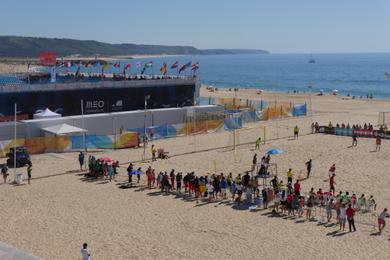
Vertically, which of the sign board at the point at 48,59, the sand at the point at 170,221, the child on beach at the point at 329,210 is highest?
the sign board at the point at 48,59

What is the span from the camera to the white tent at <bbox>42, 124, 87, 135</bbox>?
29.9 m

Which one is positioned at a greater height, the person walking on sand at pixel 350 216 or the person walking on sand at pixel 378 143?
the person walking on sand at pixel 378 143

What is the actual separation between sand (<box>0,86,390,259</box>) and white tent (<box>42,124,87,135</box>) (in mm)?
2047

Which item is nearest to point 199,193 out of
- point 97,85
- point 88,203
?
point 88,203

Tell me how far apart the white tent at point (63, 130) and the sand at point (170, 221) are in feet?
6.72

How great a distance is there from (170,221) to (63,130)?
1455 cm

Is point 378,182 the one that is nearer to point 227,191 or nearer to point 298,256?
point 227,191

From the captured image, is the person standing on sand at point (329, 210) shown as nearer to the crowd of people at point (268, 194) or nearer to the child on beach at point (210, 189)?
the crowd of people at point (268, 194)

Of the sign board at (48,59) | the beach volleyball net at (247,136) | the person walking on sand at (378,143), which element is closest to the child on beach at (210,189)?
the beach volleyball net at (247,136)

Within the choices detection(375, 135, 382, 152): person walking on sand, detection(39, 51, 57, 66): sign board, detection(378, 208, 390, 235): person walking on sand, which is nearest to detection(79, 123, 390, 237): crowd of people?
detection(378, 208, 390, 235): person walking on sand

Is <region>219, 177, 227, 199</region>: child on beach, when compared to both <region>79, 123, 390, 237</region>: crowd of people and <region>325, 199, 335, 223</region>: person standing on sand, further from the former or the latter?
<region>325, 199, 335, 223</region>: person standing on sand

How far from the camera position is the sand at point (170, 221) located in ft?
48.0

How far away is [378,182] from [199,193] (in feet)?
24.4

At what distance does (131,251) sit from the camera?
47.9 feet
